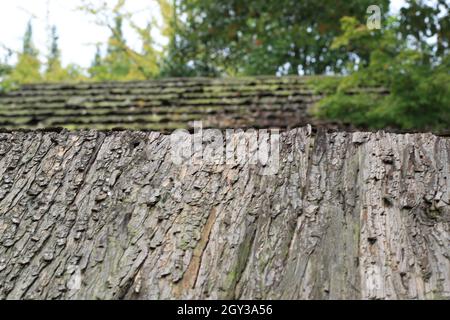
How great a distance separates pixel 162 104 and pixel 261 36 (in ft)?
24.1

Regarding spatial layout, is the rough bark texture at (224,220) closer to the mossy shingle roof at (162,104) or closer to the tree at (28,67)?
the mossy shingle roof at (162,104)

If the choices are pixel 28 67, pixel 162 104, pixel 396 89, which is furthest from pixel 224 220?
pixel 28 67

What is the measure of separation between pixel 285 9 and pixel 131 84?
5620 mm

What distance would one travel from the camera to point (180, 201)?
2447 millimetres

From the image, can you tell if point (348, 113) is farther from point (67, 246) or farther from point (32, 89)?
point (67, 246)

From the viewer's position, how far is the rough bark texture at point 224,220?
204 centimetres

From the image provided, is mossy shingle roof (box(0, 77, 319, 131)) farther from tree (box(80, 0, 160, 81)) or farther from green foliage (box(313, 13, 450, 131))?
tree (box(80, 0, 160, 81))

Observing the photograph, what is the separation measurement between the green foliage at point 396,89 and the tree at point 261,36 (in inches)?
207

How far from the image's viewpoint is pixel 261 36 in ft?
47.1

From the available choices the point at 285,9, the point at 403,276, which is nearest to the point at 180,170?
the point at 403,276

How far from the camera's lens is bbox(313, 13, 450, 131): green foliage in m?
6.18

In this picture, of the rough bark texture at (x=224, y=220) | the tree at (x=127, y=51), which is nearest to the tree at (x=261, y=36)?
the tree at (x=127, y=51)

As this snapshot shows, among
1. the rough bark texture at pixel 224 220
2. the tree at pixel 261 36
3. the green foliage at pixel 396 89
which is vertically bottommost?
Answer: the rough bark texture at pixel 224 220

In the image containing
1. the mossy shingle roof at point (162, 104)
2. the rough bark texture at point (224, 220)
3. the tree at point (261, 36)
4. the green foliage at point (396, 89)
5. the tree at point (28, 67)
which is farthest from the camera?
the tree at point (28, 67)
